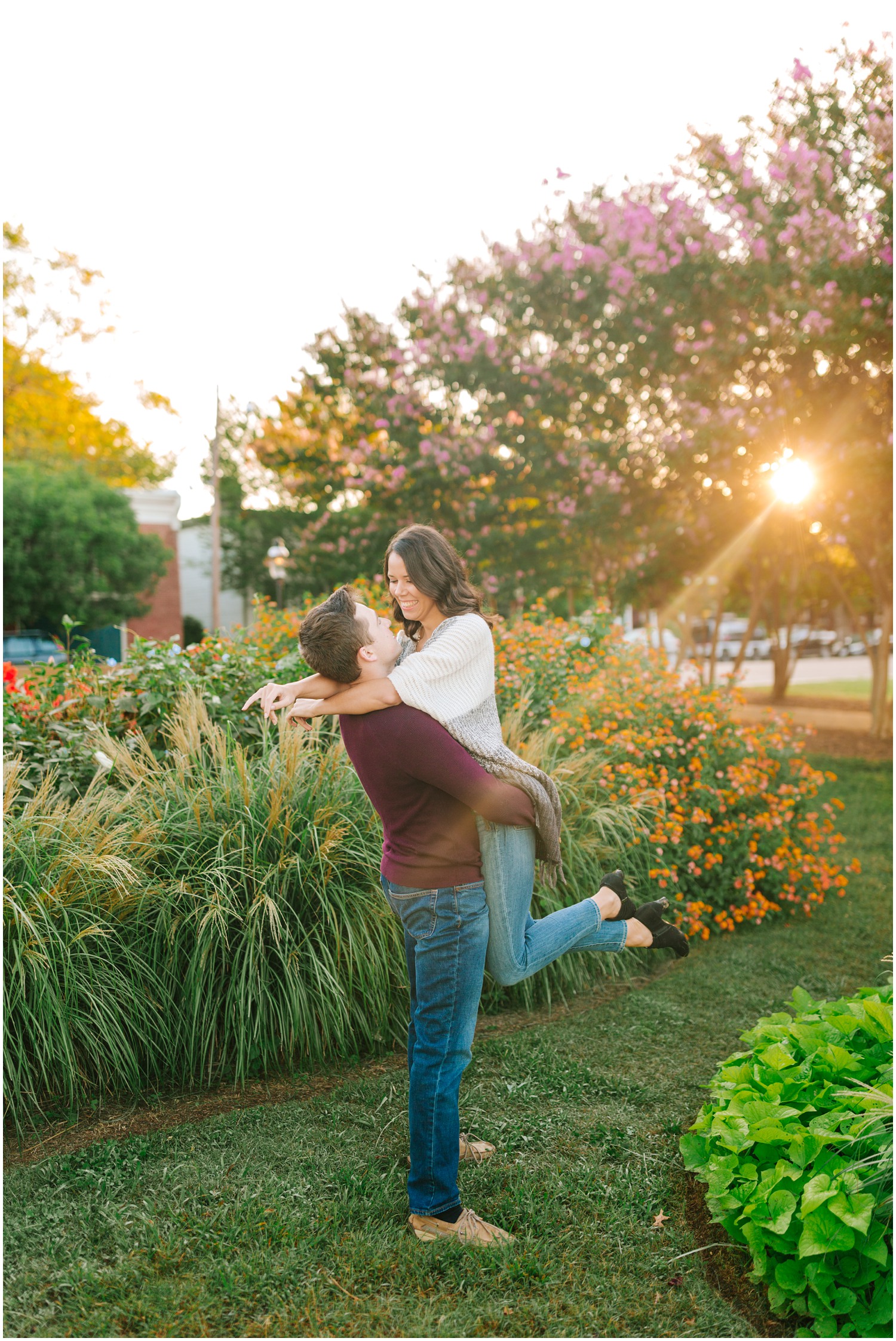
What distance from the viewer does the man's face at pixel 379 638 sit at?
96.3 inches

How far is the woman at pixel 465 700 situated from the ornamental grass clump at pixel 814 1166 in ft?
2.23

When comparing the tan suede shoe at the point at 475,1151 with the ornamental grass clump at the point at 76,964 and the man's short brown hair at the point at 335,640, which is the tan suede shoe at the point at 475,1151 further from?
the man's short brown hair at the point at 335,640

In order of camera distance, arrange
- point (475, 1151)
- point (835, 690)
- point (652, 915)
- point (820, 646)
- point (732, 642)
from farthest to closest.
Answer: point (732, 642) → point (820, 646) → point (835, 690) → point (652, 915) → point (475, 1151)

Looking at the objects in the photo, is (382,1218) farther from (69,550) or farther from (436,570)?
(69,550)

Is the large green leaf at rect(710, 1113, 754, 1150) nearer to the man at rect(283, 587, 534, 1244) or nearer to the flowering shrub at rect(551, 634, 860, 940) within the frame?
the man at rect(283, 587, 534, 1244)

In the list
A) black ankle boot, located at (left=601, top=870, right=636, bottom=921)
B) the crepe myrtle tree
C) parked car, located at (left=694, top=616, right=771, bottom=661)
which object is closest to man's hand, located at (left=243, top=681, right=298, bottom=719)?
black ankle boot, located at (left=601, top=870, right=636, bottom=921)

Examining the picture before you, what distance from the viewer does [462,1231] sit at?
2428 millimetres

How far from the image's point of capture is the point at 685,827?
5.16m

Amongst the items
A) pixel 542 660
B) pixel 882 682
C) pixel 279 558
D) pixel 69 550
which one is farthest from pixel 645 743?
pixel 279 558

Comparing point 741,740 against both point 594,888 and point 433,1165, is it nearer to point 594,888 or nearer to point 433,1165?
point 594,888

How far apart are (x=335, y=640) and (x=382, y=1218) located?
1.62m

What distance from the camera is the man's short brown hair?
2.38m

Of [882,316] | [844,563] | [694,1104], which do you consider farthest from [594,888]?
[844,563]

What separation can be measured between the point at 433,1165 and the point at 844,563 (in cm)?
1991
